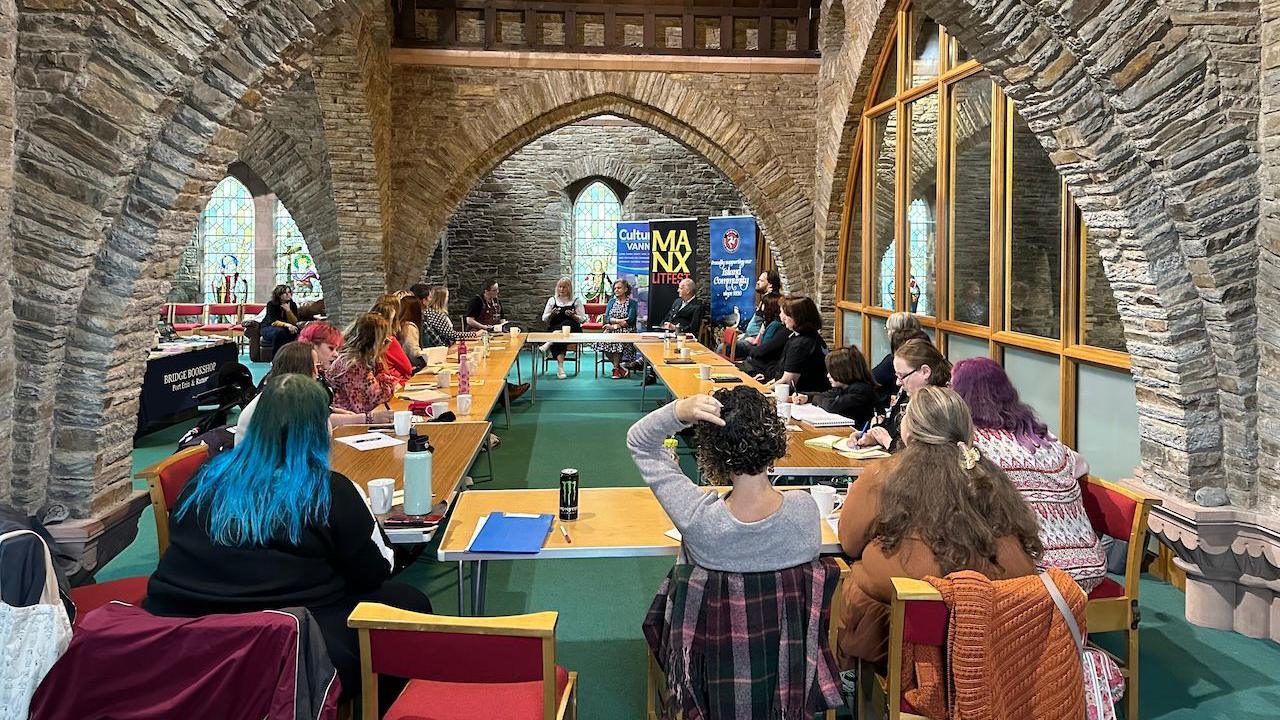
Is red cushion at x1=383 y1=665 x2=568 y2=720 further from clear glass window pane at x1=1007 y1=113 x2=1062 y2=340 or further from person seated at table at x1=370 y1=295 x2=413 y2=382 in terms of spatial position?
clear glass window pane at x1=1007 y1=113 x2=1062 y2=340

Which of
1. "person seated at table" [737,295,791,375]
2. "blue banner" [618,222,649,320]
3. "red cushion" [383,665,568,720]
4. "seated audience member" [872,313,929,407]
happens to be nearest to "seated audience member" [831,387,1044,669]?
"red cushion" [383,665,568,720]

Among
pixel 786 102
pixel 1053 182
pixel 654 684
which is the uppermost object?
pixel 786 102

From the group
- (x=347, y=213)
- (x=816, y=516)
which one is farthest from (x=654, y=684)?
(x=347, y=213)

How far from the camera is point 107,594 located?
278 cm

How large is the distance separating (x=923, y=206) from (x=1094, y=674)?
6037 mm

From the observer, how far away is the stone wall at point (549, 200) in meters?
15.4

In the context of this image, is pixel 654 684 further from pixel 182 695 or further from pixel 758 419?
pixel 182 695

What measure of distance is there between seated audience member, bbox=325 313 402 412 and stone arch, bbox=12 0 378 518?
1.20 metres

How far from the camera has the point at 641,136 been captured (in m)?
15.4

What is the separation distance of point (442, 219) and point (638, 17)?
3.25 meters

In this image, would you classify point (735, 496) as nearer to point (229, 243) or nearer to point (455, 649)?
Result: point (455, 649)

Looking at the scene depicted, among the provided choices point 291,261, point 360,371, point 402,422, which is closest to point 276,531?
point 402,422

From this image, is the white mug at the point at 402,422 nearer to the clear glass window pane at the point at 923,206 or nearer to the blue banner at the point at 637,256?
the clear glass window pane at the point at 923,206

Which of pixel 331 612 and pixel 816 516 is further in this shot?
pixel 331 612
